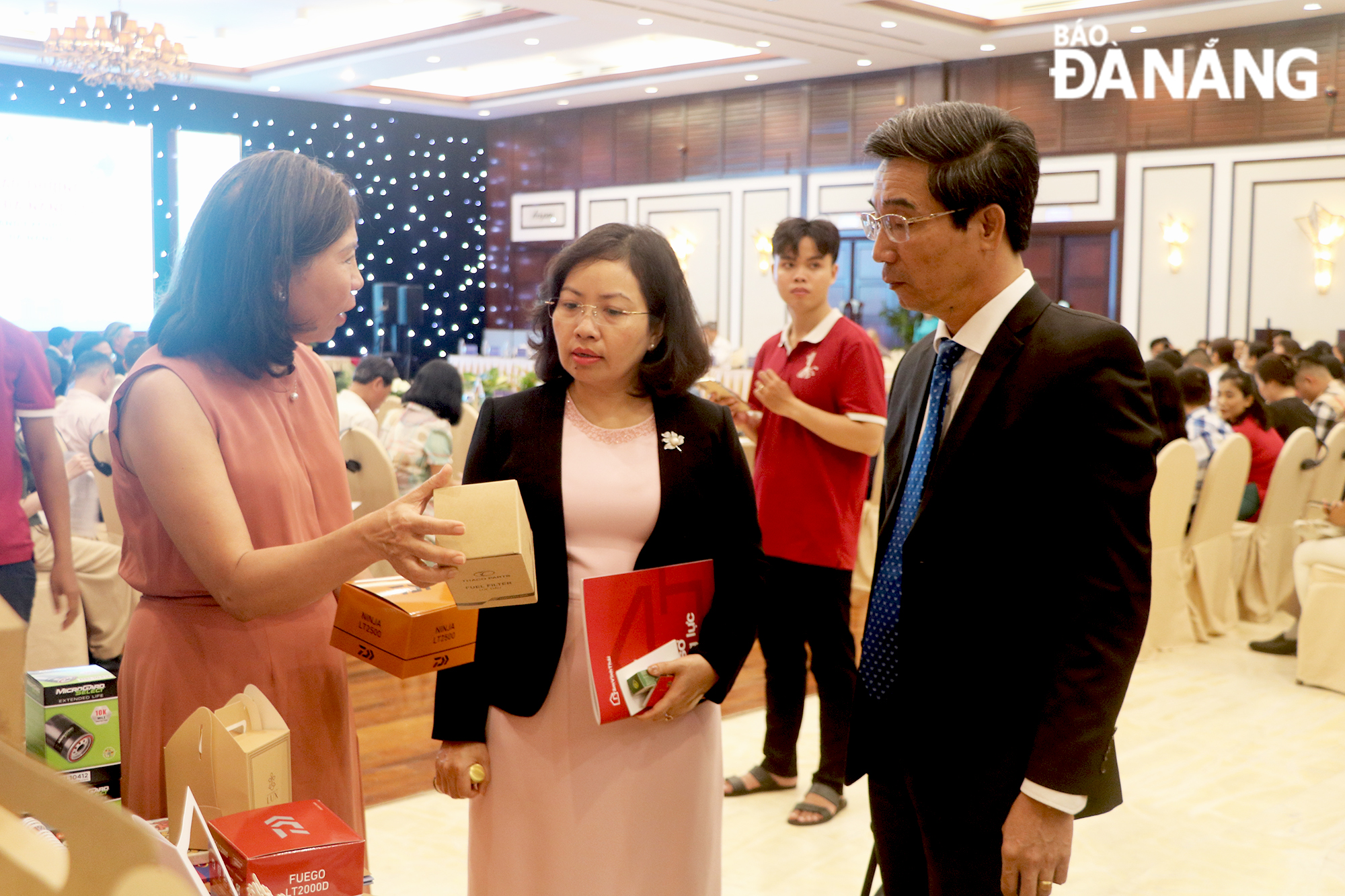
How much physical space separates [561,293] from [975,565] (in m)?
0.80

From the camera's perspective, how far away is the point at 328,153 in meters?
14.5

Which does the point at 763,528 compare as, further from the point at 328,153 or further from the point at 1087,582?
the point at 328,153

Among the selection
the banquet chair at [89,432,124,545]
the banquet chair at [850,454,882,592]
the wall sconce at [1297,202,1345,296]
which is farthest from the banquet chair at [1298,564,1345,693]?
the wall sconce at [1297,202,1345,296]

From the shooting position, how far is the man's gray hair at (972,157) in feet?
4.65

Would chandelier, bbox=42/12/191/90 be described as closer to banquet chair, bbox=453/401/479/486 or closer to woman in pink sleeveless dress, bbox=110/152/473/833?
banquet chair, bbox=453/401/479/486

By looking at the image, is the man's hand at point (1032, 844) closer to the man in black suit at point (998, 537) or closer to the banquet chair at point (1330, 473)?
the man in black suit at point (998, 537)

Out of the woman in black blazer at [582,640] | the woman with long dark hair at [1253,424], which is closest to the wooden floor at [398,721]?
the woman in black blazer at [582,640]

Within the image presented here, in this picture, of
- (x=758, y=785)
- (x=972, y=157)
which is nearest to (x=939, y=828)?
(x=972, y=157)

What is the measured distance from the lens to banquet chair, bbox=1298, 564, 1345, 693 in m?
4.62

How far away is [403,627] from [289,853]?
0.40 meters

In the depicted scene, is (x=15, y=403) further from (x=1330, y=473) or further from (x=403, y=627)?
(x=1330, y=473)

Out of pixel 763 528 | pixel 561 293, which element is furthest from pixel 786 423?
pixel 561 293

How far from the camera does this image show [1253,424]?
19.3 ft

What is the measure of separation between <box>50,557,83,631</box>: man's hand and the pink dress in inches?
57.4
